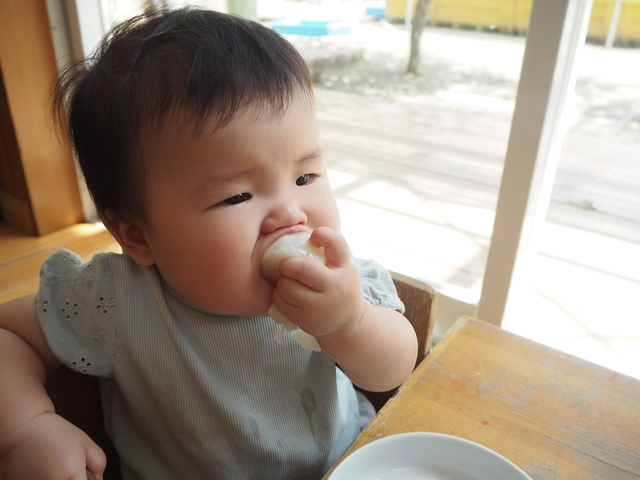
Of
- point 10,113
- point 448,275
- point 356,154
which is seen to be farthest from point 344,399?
point 10,113

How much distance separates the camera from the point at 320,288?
1.93ft

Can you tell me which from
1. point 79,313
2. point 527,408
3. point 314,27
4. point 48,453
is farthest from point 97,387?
point 314,27

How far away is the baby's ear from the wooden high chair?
20cm

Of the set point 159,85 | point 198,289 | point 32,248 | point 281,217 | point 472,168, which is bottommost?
point 32,248

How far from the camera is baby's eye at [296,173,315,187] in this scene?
0.69m

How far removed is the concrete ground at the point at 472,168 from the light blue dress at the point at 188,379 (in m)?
0.78

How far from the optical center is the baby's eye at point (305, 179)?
0.69 meters

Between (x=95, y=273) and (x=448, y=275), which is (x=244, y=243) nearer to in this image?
(x=95, y=273)

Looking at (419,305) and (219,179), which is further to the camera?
(419,305)

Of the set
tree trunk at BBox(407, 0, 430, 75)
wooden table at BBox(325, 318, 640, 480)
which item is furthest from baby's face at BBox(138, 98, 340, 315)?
tree trunk at BBox(407, 0, 430, 75)

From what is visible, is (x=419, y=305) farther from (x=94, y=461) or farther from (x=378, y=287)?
(x=94, y=461)

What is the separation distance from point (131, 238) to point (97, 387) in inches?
10.4

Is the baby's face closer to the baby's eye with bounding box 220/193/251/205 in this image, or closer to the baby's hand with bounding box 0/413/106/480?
the baby's eye with bounding box 220/193/251/205

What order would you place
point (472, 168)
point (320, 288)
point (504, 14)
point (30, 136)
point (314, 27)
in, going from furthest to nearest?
point (30, 136) → point (314, 27) → point (472, 168) → point (504, 14) → point (320, 288)
